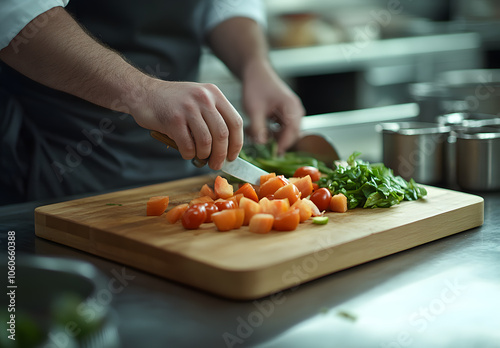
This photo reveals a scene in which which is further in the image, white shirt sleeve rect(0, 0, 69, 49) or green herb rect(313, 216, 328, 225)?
white shirt sleeve rect(0, 0, 69, 49)

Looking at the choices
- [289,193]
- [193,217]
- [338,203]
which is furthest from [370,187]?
[193,217]

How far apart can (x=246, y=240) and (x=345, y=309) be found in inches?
10.3

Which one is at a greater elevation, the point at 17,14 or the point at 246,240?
the point at 17,14

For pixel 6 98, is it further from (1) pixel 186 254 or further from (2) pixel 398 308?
(2) pixel 398 308

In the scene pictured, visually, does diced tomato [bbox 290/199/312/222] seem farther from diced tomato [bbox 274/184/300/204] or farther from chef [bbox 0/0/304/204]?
chef [bbox 0/0/304/204]

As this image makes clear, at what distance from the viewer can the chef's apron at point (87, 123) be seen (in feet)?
6.07

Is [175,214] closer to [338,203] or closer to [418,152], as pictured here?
[338,203]

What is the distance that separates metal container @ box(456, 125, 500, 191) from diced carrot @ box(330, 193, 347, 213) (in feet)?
1.64

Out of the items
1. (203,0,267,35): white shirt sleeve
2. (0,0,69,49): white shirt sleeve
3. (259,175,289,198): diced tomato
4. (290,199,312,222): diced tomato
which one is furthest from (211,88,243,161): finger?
(203,0,267,35): white shirt sleeve

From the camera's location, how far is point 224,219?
3.74 ft

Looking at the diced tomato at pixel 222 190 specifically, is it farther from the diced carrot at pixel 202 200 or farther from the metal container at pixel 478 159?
the metal container at pixel 478 159

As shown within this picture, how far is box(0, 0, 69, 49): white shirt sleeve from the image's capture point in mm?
1343

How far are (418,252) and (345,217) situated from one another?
0.17 meters

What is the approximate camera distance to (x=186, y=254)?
1002 millimetres
